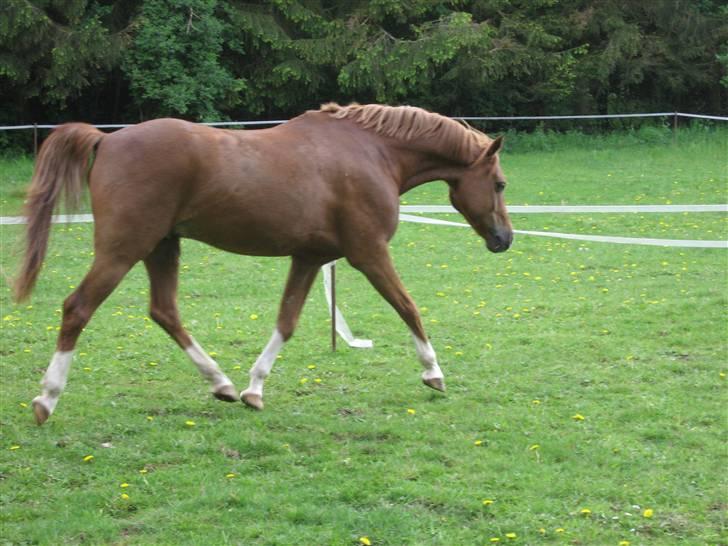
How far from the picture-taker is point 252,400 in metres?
6.22

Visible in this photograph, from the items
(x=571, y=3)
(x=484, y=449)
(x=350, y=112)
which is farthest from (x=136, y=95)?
(x=484, y=449)

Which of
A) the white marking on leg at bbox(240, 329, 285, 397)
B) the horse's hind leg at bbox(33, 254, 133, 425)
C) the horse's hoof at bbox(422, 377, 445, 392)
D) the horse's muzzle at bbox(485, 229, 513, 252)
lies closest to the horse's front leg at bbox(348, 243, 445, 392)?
the horse's hoof at bbox(422, 377, 445, 392)

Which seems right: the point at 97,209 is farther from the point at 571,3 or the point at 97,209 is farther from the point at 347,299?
the point at 571,3

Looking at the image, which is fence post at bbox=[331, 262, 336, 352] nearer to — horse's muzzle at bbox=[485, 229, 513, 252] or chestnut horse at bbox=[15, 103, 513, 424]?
chestnut horse at bbox=[15, 103, 513, 424]

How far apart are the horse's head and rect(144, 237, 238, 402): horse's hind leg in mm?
1958

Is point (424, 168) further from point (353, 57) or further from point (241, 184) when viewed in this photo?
point (353, 57)

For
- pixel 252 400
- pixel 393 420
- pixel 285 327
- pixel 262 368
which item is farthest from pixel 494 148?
pixel 252 400

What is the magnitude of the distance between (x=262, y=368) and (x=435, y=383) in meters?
1.14

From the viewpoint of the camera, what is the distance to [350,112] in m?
6.47

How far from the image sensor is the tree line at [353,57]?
73.1ft

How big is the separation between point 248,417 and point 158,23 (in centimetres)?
1821

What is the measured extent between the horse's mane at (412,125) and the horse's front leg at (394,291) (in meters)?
0.82

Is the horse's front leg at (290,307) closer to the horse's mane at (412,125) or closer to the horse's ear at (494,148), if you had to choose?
the horse's mane at (412,125)

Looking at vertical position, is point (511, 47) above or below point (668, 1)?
below
